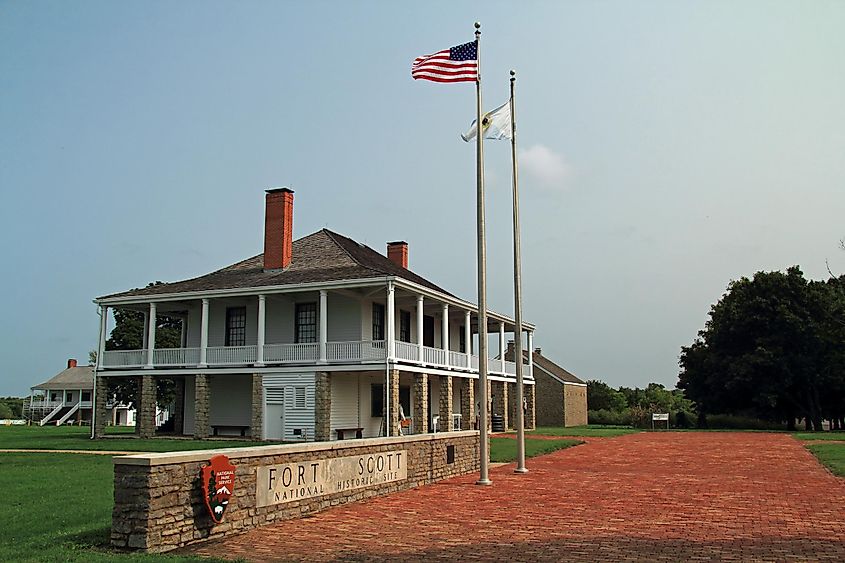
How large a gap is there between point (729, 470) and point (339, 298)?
16.6 metres

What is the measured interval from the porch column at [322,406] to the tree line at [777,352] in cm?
2661

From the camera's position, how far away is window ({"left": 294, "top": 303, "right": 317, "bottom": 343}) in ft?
101

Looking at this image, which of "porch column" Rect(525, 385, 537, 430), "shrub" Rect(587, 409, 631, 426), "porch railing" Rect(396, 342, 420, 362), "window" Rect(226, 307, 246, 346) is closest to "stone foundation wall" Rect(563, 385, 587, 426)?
"shrub" Rect(587, 409, 631, 426)

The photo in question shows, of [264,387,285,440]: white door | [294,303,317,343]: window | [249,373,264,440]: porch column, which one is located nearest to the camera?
[264,387,285,440]: white door

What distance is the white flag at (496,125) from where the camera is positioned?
15.6 meters

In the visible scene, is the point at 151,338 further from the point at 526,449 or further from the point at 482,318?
the point at 482,318

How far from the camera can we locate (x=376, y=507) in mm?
11750

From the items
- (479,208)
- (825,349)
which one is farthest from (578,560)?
(825,349)

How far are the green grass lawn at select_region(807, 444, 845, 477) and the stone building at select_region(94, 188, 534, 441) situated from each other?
41.4ft

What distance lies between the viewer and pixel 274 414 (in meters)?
29.1

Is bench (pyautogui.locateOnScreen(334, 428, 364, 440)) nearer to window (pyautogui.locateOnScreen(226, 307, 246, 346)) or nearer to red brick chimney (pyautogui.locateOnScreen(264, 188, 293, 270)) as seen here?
window (pyautogui.locateOnScreen(226, 307, 246, 346))

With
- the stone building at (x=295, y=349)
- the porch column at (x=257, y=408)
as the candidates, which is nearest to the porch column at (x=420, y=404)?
the stone building at (x=295, y=349)

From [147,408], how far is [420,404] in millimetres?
11030

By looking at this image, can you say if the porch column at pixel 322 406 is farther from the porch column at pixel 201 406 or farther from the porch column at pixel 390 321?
the porch column at pixel 201 406
